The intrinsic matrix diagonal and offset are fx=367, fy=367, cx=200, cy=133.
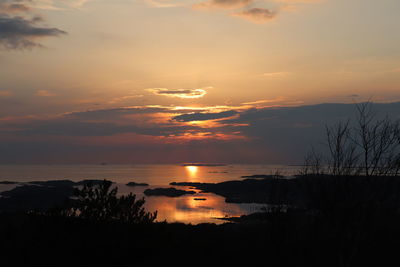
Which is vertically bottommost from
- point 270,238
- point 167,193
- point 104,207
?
point 167,193

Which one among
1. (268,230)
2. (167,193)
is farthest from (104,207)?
(167,193)

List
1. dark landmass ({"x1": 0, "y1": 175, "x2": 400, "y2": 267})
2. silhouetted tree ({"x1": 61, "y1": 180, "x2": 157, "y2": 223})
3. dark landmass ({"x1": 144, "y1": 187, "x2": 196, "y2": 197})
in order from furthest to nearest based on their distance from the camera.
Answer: dark landmass ({"x1": 144, "y1": 187, "x2": 196, "y2": 197}), silhouetted tree ({"x1": 61, "y1": 180, "x2": 157, "y2": 223}), dark landmass ({"x1": 0, "y1": 175, "x2": 400, "y2": 267})

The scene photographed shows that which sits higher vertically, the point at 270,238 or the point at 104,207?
the point at 104,207

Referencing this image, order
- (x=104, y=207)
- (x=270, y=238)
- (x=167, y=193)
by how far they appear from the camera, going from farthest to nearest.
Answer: (x=167, y=193) → (x=270, y=238) → (x=104, y=207)

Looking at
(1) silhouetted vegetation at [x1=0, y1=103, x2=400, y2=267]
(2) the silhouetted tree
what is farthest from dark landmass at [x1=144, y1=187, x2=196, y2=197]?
(2) the silhouetted tree

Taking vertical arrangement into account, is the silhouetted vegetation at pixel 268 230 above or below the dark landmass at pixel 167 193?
above

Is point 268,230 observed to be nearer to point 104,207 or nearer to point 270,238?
point 270,238

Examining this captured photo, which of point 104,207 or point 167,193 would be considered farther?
point 167,193

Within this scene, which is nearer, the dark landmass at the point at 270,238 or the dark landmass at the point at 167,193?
the dark landmass at the point at 270,238

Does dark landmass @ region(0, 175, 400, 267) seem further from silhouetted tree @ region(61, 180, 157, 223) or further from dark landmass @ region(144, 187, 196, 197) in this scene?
dark landmass @ region(144, 187, 196, 197)

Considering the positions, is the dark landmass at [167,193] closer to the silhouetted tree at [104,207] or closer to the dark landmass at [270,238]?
the dark landmass at [270,238]

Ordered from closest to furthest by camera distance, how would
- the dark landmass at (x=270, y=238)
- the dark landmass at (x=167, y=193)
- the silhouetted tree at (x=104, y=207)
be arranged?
the dark landmass at (x=270, y=238), the silhouetted tree at (x=104, y=207), the dark landmass at (x=167, y=193)

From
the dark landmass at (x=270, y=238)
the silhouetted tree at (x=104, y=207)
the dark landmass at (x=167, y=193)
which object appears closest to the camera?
the dark landmass at (x=270, y=238)

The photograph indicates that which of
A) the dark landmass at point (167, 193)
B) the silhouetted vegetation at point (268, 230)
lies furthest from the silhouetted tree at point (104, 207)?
the dark landmass at point (167, 193)
